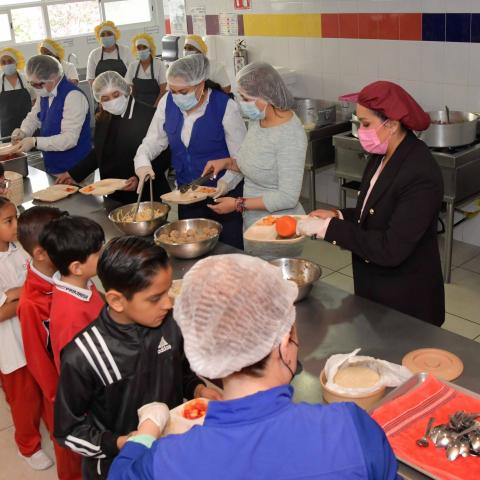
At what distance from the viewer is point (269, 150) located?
289cm

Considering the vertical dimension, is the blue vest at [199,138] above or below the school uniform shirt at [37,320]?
above

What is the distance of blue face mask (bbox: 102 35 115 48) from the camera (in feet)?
23.9

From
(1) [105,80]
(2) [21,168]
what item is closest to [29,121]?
(2) [21,168]

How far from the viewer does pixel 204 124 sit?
11.2 ft

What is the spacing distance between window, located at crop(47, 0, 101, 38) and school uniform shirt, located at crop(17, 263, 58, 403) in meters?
7.15

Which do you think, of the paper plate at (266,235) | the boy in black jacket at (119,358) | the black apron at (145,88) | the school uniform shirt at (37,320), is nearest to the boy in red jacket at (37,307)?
the school uniform shirt at (37,320)

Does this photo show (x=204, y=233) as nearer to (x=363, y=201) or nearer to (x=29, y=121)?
(x=363, y=201)

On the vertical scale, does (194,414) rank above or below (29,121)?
below

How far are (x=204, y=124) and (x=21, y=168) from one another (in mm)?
1714

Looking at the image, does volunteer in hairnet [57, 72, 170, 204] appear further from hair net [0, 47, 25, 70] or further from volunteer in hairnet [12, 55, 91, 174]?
hair net [0, 47, 25, 70]

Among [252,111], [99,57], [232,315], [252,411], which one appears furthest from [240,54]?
[252,411]

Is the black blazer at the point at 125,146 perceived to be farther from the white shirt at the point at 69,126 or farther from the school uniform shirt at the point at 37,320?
the school uniform shirt at the point at 37,320

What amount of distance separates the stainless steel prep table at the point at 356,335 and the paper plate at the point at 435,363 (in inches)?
1.1

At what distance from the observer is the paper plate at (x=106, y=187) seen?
11.7ft
